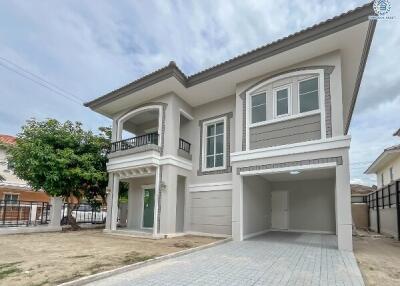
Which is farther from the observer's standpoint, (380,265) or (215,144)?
(215,144)

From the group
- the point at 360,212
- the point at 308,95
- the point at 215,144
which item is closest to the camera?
the point at 308,95

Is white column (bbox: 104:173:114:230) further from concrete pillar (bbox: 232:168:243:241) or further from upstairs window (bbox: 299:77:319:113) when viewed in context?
upstairs window (bbox: 299:77:319:113)

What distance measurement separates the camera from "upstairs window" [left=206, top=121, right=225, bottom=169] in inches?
472

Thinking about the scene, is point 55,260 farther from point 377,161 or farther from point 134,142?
point 377,161

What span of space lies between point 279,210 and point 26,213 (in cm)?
1264

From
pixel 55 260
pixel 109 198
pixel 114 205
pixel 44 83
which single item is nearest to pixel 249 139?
pixel 55 260

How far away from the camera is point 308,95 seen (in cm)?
900

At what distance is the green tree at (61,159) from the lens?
11.7 m

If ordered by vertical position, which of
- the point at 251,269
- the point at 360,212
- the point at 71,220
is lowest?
the point at 71,220

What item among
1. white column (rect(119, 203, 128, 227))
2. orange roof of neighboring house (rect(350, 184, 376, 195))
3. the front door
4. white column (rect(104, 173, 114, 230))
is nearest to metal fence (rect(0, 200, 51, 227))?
white column (rect(104, 173, 114, 230))

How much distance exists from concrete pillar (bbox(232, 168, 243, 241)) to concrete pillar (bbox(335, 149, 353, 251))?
3.13 meters

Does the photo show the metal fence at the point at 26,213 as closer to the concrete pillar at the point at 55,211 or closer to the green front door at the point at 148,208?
the concrete pillar at the point at 55,211

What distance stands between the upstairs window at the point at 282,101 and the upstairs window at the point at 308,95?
A: 43 cm

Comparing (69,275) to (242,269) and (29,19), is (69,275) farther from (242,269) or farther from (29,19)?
(29,19)
